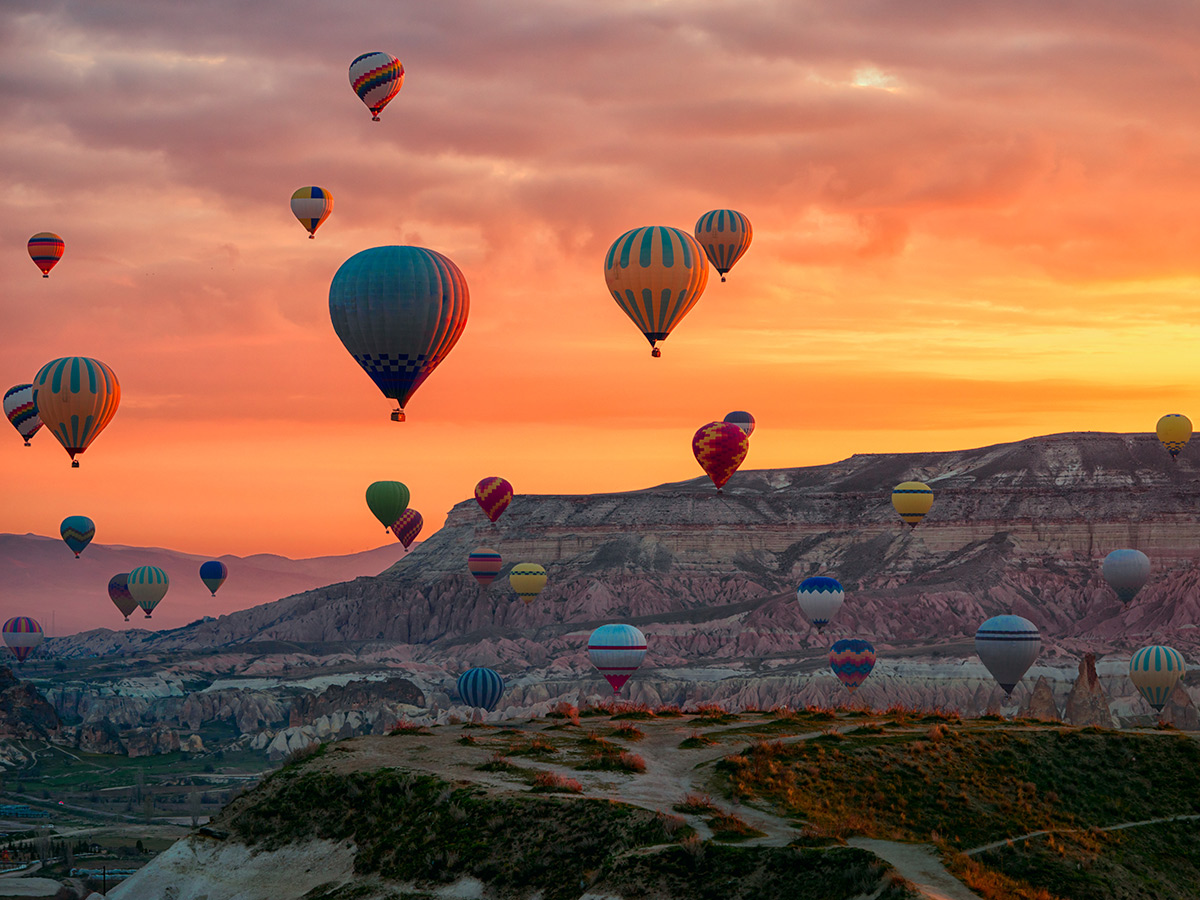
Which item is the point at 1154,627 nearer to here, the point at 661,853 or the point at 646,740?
the point at 646,740

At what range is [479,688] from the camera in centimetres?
13262

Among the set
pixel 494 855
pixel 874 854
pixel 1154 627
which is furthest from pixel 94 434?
pixel 1154 627

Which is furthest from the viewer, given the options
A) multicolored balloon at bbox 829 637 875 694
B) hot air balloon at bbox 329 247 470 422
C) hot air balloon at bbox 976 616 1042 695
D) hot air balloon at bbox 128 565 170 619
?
hot air balloon at bbox 128 565 170 619

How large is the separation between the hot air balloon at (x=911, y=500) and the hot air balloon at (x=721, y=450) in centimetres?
4172

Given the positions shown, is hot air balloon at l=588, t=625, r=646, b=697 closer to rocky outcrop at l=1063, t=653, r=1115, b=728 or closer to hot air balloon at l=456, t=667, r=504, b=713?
hot air balloon at l=456, t=667, r=504, b=713

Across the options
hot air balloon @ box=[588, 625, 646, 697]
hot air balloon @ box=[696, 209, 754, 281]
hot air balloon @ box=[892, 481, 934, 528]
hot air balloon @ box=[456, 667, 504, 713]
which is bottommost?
hot air balloon @ box=[456, 667, 504, 713]

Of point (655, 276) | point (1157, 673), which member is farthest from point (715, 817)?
point (1157, 673)

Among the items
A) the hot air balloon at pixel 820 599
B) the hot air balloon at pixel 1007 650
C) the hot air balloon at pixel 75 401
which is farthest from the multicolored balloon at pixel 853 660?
the hot air balloon at pixel 75 401

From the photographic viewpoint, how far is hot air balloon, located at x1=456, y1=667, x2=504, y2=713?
132m

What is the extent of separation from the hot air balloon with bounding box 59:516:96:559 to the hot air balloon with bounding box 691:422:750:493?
78.1m

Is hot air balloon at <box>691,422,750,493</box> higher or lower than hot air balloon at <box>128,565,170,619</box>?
higher

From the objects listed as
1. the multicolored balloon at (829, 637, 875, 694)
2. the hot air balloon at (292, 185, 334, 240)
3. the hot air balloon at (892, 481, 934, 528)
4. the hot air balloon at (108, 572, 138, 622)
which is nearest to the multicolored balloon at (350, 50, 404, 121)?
the hot air balloon at (292, 185, 334, 240)

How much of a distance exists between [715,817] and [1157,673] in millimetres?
98583

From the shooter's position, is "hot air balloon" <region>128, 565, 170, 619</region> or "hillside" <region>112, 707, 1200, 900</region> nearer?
"hillside" <region>112, 707, 1200, 900</region>
